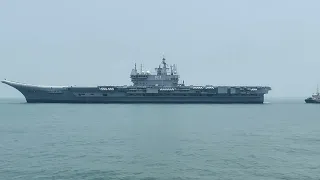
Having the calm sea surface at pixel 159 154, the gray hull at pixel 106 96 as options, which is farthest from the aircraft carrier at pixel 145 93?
the calm sea surface at pixel 159 154

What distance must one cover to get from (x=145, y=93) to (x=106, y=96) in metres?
9.40

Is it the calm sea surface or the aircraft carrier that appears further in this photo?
the aircraft carrier

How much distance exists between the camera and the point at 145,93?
9306 centimetres

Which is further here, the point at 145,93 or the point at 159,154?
the point at 145,93

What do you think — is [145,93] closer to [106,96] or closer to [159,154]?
[106,96]

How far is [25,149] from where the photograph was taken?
2777 cm

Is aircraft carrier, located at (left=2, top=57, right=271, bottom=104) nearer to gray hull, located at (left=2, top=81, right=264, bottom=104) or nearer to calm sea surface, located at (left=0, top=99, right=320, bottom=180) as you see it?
gray hull, located at (left=2, top=81, right=264, bottom=104)

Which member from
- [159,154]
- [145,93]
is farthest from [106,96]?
[159,154]

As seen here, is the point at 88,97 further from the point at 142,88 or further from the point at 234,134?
the point at 234,134

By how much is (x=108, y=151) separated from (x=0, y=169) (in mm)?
7619

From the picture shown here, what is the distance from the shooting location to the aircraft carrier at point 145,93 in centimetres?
9181

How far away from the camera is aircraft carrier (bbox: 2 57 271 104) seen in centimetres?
9181

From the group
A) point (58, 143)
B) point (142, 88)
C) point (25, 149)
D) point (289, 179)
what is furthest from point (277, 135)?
point (142, 88)

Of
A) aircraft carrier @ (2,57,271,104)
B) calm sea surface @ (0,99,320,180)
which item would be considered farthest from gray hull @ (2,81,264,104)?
calm sea surface @ (0,99,320,180)
